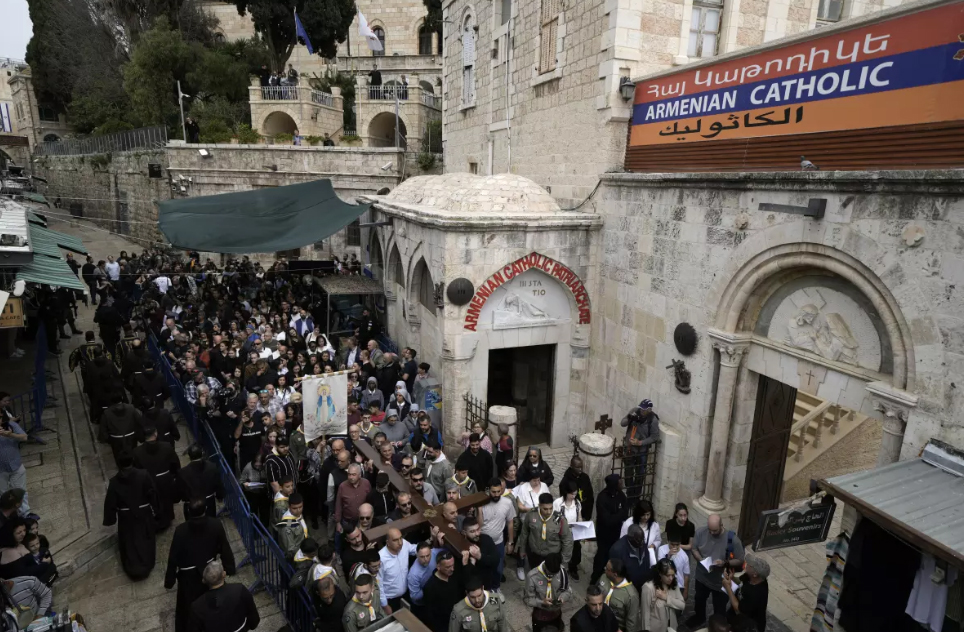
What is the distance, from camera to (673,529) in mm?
5527

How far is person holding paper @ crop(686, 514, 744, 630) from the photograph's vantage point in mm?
5441

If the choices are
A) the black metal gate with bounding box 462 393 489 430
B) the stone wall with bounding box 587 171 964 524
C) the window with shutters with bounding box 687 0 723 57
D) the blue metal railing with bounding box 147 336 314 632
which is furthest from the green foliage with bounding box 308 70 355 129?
the blue metal railing with bounding box 147 336 314 632

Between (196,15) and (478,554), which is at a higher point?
(196,15)

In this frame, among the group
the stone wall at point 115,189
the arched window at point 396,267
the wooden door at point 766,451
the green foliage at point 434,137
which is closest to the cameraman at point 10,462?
the arched window at point 396,267

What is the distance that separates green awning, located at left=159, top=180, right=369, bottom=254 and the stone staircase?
32.0 ft

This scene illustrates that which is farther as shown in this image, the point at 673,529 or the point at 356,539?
the point at 673,529

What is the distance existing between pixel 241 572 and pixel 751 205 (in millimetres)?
7040

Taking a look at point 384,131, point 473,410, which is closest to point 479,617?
point 473,410

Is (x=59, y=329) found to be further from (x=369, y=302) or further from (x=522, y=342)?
(x=522, y=342)

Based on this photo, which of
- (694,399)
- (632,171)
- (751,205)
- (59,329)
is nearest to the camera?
(751,205)

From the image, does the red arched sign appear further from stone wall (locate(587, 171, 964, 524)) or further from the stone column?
the stone column

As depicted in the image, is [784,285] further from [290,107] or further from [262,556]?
[290,107]

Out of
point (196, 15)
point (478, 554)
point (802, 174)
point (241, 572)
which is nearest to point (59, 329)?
point (241, 572)

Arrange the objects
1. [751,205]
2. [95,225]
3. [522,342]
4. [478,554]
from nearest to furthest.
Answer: [478,554] < [751,205] < [522,342] < [95,225]
